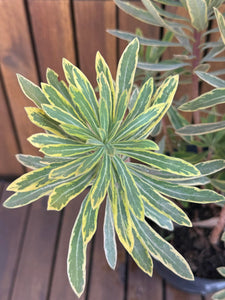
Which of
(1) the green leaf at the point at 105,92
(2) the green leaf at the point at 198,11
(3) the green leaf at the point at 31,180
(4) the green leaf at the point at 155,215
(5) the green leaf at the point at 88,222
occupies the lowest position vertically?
(5) the green leaf at the point at 88,222

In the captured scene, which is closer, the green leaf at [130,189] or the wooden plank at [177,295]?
the green leaf at [130,189]

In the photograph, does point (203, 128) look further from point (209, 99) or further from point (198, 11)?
point (198, 11)

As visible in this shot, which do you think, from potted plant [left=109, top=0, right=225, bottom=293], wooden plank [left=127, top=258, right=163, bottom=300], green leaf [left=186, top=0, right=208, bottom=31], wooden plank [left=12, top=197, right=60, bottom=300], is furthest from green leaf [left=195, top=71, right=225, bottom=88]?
wooden plank [left=12, top=197, right=60, bottom=300]

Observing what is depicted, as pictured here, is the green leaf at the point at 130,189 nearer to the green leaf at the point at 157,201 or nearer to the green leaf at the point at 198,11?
the green leaf at the point at 157,201

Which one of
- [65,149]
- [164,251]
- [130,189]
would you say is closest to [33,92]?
[65,149]

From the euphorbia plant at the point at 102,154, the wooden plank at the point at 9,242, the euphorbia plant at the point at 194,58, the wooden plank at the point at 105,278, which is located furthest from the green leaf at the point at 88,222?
the wooden plank at the point at 9,242

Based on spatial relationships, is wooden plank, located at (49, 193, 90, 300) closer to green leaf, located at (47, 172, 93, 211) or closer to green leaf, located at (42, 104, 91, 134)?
green leaf, located at (47, 172, 93, 211)
